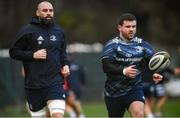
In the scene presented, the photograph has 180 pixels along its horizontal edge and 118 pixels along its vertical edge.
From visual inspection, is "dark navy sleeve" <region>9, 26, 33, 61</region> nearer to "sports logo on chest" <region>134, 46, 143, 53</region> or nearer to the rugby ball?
"sports logo on chest" <region>134, 46, 143, 53</region>

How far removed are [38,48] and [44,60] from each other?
0.87 ft

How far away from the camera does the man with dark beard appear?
12789 millimetres

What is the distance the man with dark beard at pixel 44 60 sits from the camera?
42.0ft

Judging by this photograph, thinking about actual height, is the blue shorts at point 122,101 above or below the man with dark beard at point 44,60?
below

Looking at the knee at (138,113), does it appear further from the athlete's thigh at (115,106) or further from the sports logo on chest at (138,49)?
the sports logo on chest at (138,49)

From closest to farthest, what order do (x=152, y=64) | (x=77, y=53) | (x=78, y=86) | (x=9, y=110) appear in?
(x=152, y=64), (x=78, y=86), (x=9, y=110), (x=77, y=53)

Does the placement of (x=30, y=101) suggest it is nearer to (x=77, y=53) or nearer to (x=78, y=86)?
(x=78, y=86)

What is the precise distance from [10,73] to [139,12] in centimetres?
1368

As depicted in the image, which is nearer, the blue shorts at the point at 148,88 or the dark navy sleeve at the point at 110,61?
the dark navy sleeve at the point at 110,61

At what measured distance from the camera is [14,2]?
30.6 m

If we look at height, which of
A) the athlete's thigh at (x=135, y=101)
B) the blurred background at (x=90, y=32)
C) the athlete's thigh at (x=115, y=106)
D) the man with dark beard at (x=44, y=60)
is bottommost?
the blurred background at (x=90, y=32)

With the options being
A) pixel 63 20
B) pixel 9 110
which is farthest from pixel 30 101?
pixel 63 20

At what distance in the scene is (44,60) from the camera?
1277 cm

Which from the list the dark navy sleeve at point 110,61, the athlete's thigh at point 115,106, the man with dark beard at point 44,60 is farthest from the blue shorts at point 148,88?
the man with dark beard at point 44,60
